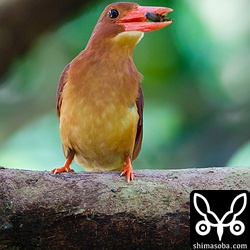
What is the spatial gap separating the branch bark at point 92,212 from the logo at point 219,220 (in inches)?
1.3

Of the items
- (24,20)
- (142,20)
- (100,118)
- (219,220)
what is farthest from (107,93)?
(219,220)

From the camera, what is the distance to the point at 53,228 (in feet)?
7.02

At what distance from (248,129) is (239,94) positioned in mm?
235

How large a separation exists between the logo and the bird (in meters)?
0.66

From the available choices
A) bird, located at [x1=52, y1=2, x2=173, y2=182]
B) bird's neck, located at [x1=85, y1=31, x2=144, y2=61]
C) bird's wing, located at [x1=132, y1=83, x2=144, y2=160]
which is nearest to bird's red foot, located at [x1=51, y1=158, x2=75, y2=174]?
bird, located at [x1=52, y1=2, x2=173, y2=182]

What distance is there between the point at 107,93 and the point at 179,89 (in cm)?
73

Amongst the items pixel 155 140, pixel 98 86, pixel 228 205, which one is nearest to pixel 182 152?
pixel 155 140

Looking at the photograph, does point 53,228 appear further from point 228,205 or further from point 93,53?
point 93,53

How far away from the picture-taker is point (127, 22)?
2.93 meters

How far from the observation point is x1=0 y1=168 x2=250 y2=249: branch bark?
213cm

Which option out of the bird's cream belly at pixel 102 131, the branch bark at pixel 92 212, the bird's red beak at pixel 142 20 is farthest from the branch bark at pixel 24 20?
the bird's cream belly at pixel 102 131

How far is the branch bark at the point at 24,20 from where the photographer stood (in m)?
2.21

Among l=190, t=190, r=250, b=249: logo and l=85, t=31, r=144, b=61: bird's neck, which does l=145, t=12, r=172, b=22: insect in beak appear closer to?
l=85, t=31, r=144, b=61: bird's neck

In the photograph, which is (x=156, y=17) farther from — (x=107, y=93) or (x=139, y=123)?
(x=139, y=123)
